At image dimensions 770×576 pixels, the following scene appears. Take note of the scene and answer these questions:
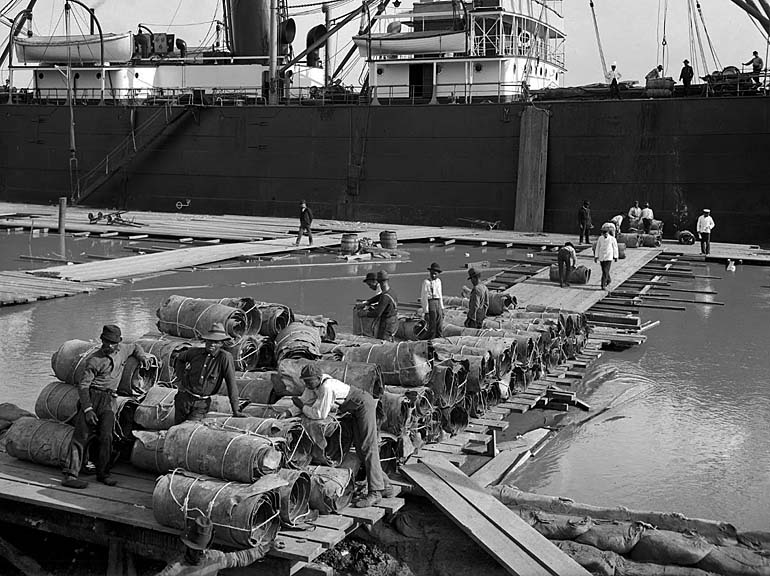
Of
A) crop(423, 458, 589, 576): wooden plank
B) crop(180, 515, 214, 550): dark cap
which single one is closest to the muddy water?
crop(423, 458, 589, 576): wooden plank

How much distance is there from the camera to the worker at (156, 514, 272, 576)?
6312 millimetres

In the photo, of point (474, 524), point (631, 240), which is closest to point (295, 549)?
point (474, 524)

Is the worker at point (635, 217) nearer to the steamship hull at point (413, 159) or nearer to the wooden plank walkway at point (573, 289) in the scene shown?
the steamship hull at point (413, 159)

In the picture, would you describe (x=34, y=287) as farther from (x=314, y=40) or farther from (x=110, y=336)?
(x=314, y=40)

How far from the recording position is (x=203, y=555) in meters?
6.48

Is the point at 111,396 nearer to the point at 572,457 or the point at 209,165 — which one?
the point at 572,457

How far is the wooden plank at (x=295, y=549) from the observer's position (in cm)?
640

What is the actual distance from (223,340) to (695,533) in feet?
13.2

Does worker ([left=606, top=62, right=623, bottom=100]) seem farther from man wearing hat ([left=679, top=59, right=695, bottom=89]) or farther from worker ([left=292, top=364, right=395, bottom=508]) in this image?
worker ([left=292, top=364, right=395, bottom=508])

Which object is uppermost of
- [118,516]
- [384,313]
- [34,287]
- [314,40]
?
[314,40]

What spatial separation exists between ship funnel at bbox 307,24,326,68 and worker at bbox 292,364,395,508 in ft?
96.2

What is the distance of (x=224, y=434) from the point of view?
7.00 m

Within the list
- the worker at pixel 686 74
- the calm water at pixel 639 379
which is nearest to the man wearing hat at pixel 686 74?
the worker at pixel 686 74

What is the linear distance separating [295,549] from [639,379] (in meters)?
7.27
